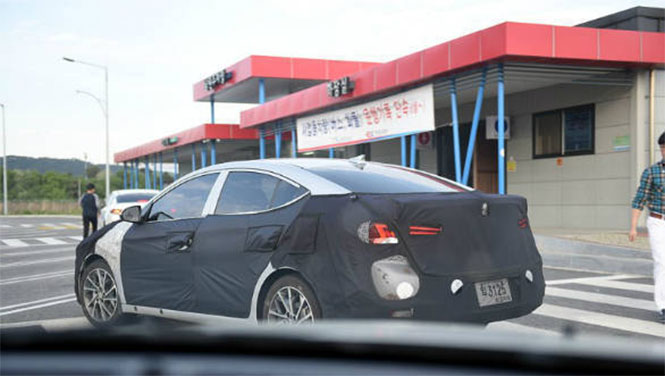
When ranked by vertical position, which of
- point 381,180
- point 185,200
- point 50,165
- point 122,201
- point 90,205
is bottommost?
point 90,205

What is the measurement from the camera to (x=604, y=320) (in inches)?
272

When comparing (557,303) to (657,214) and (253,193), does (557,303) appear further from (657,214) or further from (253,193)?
(253,193)

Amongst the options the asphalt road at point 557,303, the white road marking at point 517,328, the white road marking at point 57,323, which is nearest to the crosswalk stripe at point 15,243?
A: the asphalt road at point 557,303

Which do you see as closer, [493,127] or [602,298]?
[602,298]

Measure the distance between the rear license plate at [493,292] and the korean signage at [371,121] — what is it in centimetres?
1363

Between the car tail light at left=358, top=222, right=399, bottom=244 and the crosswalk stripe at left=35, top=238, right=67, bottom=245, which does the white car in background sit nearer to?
the crosswalk stripe at left=35, top=238, right=67, bottom=245

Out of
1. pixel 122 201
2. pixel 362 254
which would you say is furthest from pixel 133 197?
pixel 362 254

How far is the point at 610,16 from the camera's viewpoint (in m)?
18.5

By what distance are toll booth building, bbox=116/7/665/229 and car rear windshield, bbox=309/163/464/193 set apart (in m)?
9.99

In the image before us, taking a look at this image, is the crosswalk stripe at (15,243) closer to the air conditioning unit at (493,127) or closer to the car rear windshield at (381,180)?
the air conditioning unit at (493,127)

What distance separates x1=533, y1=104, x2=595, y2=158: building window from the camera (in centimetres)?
1795


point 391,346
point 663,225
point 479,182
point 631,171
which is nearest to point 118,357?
point 391,346

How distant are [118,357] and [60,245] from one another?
18.9 metres

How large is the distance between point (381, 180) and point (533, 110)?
605 inches
